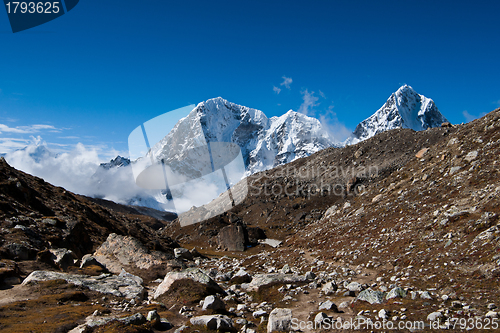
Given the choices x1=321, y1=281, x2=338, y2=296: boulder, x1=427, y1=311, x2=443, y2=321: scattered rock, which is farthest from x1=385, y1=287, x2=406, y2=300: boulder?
x1=321, y1=281, x2=338, y2=296: boulder

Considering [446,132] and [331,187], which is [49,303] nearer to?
[331,187]

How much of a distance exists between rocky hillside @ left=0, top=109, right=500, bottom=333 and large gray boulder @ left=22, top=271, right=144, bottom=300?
62 mm

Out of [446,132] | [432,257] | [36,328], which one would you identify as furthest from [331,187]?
[36,328]

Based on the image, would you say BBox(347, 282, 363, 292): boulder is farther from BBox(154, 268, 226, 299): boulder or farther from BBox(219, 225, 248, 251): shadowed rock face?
BBox(219, 225, 248, 251): shadowed rock face

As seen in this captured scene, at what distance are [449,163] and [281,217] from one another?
48954 mm

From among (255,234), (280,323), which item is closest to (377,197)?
(280,323)

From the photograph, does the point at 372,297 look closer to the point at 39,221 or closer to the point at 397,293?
the point at 397,293

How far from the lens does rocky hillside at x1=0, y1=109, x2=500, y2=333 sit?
10336 mm

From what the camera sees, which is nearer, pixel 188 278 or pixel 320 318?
pixel 320 318

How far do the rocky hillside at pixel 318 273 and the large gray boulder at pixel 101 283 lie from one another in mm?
62

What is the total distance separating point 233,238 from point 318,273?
3788 centimetres

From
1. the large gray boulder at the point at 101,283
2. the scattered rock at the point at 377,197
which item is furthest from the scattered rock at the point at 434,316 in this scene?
the scattered rock at the point at 377,197

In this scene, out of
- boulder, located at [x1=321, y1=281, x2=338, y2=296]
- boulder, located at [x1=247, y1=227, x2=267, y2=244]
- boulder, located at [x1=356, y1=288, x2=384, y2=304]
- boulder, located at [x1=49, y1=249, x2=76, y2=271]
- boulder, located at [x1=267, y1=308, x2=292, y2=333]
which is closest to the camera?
boulder, located at [x1=267, y1=308, x2=292, y2=333]

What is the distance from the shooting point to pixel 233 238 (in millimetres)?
56281
